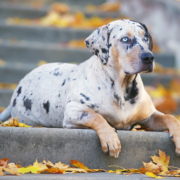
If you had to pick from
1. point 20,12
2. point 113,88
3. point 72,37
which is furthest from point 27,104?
point 20,12

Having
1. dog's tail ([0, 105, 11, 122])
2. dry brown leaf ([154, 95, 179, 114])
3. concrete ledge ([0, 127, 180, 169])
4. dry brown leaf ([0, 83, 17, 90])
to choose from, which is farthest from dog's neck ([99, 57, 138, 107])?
dry brown leaf ([0, 83, 17, 90])

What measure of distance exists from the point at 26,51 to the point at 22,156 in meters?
3.54

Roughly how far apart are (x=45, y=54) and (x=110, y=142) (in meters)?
3.56

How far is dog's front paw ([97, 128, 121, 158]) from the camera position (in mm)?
2523

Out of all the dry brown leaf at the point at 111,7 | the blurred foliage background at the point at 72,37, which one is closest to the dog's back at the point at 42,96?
the blurred foliage background at the point at 72,37

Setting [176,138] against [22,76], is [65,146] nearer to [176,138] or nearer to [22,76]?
[176,138]

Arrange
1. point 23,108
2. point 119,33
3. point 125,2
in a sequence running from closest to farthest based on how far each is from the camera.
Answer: point 119,33 < point 23,108 < point 125,2

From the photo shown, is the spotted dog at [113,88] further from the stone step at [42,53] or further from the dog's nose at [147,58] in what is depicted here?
the stone step at [42,53]

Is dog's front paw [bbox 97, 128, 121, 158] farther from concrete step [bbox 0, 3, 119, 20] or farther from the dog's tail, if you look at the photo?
concrete step [bbox 0, 3, 119, 20]

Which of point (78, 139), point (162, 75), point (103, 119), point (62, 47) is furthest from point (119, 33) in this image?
point (62, 47)

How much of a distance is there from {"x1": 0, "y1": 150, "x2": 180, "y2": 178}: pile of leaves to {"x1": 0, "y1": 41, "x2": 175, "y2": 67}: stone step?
3358 millimetres

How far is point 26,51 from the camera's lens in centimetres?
588

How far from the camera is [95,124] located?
2.67m

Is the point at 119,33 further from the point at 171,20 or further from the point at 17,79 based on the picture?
the point at 171,20
